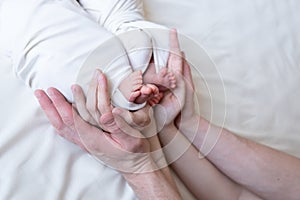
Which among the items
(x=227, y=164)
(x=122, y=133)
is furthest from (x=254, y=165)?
(x=122, y=133)

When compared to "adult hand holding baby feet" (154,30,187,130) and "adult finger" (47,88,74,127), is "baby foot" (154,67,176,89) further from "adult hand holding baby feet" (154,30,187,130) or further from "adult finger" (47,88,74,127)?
"adult finger" (47,88,74,127)

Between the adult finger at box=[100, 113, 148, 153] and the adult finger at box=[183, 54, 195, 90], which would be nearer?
the adult finger at box=[100, 113, 148, 153]

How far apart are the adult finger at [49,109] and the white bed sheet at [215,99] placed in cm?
3

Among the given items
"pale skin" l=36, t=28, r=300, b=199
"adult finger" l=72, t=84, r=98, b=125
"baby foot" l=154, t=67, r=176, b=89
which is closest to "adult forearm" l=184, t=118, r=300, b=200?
"pale skin" l=36, t=28, r=300, b=199

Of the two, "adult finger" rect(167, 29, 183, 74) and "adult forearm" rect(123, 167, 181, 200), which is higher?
"adult finger" rect(167, 29, 183, 74)

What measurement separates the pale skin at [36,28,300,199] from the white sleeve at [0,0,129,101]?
146mm

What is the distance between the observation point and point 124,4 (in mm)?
925

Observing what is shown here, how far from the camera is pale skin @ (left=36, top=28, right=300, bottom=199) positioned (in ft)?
2.70

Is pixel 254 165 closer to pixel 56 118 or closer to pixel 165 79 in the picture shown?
pixel 165 79

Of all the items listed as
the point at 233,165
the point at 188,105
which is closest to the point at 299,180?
the point at 233,165

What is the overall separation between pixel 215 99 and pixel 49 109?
376mm

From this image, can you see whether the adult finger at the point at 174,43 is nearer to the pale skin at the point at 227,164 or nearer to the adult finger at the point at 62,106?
the pale skin at the point at 227,164

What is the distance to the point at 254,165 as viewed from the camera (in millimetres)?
842

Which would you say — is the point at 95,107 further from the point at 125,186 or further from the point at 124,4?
the point at 124,4
